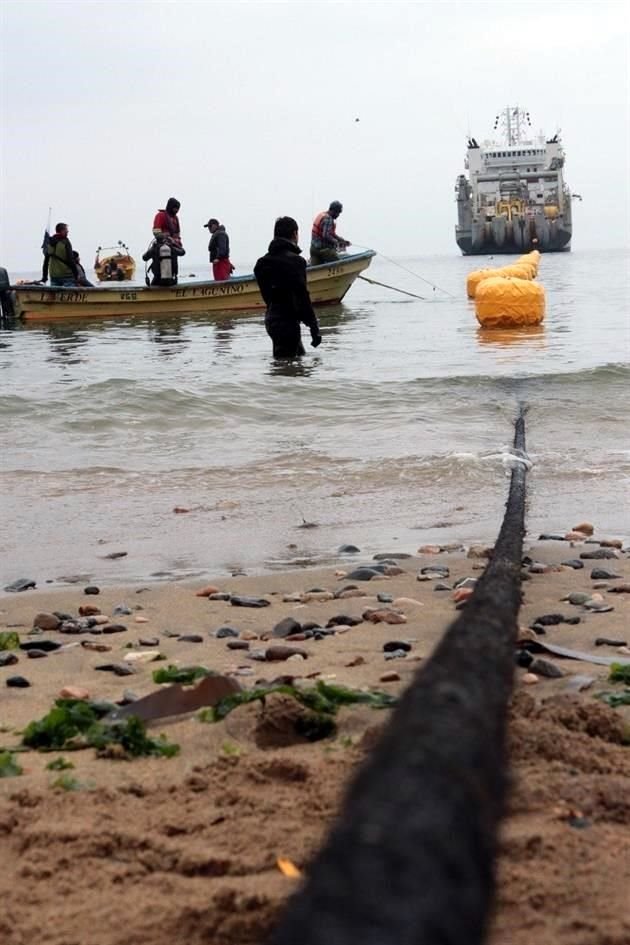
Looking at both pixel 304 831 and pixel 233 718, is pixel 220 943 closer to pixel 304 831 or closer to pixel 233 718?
pixel 304 831

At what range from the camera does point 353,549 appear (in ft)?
20.3

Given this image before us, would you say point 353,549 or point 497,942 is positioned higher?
point 497,942

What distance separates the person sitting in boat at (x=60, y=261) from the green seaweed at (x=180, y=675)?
22.3 m

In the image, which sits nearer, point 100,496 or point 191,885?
point 191,885

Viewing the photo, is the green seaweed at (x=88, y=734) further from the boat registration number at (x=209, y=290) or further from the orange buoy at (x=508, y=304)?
the boat registration number at (x=209, y=290)

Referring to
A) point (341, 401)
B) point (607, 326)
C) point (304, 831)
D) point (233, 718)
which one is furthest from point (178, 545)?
point (607, 326)

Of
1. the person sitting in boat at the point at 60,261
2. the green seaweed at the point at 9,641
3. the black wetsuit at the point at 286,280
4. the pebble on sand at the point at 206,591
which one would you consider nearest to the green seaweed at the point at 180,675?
the green seaweed at the point at 9,641

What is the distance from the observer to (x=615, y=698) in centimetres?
329

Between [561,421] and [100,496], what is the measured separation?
181 inches

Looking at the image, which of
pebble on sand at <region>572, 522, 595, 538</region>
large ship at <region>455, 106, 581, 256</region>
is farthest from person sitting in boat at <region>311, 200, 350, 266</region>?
large ship at <region>455, 106, 581, 256</region>

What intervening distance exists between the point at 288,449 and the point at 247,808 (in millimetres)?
7293

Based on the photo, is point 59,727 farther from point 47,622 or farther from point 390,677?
point 47,622

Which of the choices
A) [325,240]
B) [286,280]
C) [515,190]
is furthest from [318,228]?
[515,190]

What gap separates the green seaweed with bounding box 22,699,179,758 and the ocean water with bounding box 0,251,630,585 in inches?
98.9
